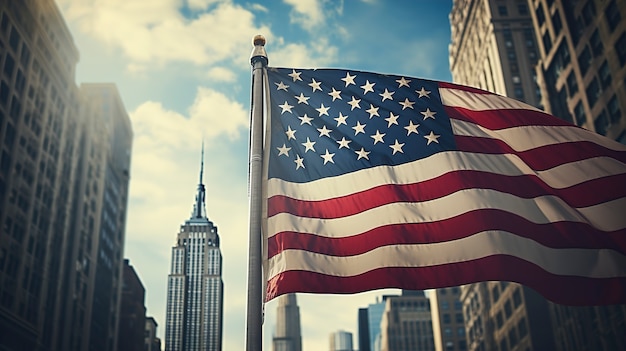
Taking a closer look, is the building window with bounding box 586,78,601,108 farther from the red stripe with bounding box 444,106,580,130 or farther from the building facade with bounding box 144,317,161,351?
the building facade with bounding box 144,317,161,351

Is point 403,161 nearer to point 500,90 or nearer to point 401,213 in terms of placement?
point 401,213

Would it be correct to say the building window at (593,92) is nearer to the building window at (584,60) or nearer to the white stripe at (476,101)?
the building window at (584,60)

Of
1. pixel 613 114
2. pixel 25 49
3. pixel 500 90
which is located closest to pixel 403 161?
pixel 613 114

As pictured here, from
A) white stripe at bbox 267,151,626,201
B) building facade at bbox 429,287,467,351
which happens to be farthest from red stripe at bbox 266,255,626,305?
building facade at bbox 429,287,467,351

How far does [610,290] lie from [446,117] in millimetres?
4033

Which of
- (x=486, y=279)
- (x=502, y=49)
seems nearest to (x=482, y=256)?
(x=486, y=279)

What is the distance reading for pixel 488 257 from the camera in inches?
412

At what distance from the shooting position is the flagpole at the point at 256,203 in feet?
28.8

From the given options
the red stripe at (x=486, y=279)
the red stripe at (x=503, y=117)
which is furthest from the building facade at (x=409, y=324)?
the red stripe at (x=486, y=279)

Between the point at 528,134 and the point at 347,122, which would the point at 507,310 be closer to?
the point at 528,134

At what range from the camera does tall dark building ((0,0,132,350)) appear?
7019cm

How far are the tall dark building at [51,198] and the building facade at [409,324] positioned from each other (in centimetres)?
8717

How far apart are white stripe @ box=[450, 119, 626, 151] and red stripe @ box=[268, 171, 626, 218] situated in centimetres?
81

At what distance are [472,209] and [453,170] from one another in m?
0.85
